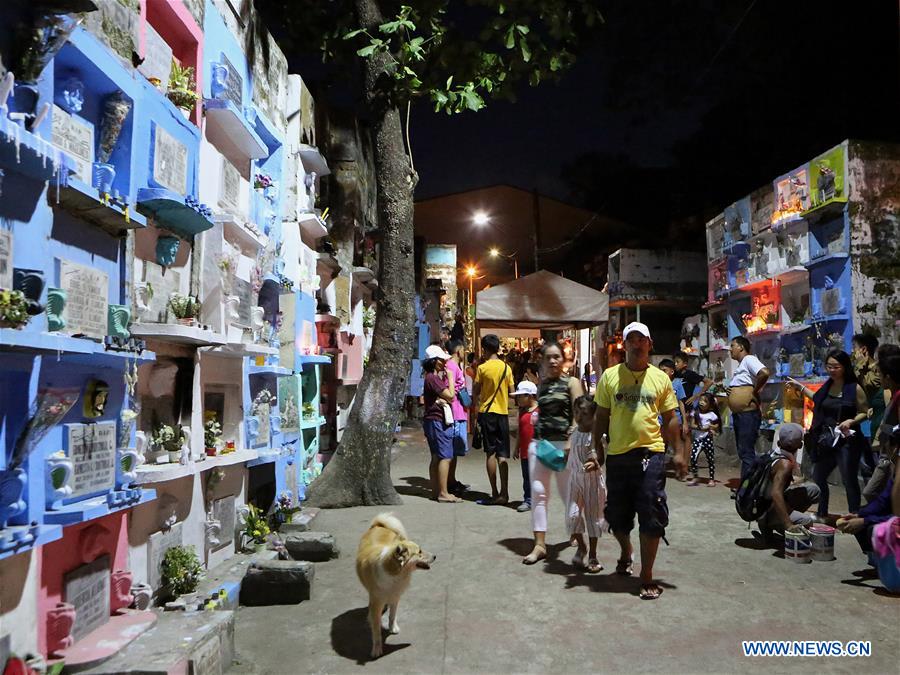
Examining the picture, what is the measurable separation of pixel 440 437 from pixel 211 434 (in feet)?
11.6

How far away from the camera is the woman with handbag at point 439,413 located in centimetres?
876

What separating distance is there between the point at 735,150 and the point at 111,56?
63.4 feet

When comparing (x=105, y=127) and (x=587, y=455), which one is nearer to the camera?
(x=105, y=127)

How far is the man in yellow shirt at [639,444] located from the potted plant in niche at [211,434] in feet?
10.3

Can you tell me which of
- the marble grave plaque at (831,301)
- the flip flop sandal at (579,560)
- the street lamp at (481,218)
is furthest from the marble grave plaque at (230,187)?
the street lamp at (481,218)

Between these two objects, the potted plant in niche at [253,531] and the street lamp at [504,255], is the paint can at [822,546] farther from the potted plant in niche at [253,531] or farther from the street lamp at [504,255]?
the street lamp at [504,255]

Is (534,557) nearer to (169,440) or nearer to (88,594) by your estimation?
(169,440)

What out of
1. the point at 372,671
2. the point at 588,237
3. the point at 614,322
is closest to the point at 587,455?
the point at 372,671

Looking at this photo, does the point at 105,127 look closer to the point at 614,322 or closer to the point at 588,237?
the point at 614,322

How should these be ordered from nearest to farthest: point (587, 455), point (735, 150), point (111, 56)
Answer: point (111, 56) < point (587, 455) < point (735, 150)

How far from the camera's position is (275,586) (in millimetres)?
5234

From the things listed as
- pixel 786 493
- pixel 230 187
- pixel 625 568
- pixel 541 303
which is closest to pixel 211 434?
pixel 230 187

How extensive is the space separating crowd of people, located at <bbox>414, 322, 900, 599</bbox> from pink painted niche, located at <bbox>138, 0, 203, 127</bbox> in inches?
154

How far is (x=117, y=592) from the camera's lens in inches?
163
